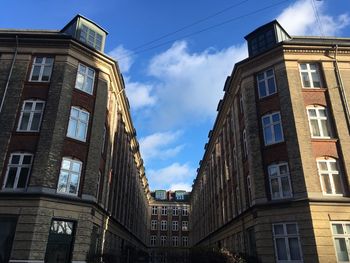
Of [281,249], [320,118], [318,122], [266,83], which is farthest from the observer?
[266,83]

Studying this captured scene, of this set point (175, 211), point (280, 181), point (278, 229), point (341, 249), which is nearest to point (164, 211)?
point (175, 211)

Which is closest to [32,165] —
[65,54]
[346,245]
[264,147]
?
[65,54]

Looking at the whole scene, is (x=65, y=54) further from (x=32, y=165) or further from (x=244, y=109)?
(x=244, y=109)

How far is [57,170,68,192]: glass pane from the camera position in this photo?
62.9ft

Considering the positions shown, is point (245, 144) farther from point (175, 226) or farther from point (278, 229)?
point (175, 226)

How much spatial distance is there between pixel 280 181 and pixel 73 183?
43.6 ft

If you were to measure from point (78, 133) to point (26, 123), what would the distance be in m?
3.34

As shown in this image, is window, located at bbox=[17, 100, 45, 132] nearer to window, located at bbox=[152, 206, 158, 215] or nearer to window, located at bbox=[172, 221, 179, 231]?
window, located at bbox=[152, 206, 158, 215]


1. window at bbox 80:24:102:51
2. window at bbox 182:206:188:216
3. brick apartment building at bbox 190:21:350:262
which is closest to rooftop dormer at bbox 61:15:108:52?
window at bbox 80:24:102:51

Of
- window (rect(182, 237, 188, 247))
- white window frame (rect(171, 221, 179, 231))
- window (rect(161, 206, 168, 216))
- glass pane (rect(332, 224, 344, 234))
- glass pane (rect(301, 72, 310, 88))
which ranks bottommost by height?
glass pane (rect(332, 224, 344, 234))

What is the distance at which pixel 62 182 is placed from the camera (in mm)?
19344

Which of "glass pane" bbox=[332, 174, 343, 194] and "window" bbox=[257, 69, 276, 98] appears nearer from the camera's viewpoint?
"glass pane" bbox=[332, 174, 343, 194]

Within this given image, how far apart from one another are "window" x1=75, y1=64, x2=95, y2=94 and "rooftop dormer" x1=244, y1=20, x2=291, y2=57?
13.1 meters

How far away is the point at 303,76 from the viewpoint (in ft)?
73.0
